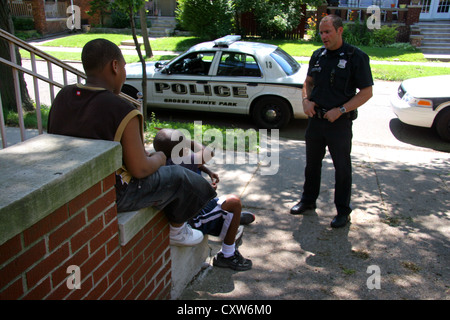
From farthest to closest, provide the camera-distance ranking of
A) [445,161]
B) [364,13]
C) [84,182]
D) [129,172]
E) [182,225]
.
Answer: [364,13]
[445,161]
[182,225]
[129,172]
[84,182]

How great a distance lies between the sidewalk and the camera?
318 centimetres

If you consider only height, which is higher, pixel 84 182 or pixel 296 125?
pixel 84 182

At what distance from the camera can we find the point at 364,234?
13.2 feet

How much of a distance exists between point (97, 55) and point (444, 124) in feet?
22.8

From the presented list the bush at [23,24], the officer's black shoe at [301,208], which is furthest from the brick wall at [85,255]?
the bush at [23,24]

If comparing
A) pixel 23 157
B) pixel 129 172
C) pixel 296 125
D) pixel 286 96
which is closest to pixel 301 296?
pixel 129 172

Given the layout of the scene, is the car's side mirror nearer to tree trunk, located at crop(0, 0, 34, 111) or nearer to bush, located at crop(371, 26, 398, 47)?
tree trunk, located at crop(0, 0, 34, 111)

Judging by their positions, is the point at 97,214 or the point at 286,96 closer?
the point at 97,214

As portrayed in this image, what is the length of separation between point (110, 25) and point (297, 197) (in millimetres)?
23277

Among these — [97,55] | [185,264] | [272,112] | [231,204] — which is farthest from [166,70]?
[97,55]

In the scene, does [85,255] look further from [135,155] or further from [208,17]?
[208,17]

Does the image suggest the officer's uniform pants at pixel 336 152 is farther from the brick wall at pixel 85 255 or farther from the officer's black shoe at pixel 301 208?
the brick wall at pixel 85 255

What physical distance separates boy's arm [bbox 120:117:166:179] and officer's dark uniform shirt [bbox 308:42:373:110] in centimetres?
217

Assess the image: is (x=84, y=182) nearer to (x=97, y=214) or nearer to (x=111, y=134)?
(x=97, y=214)
